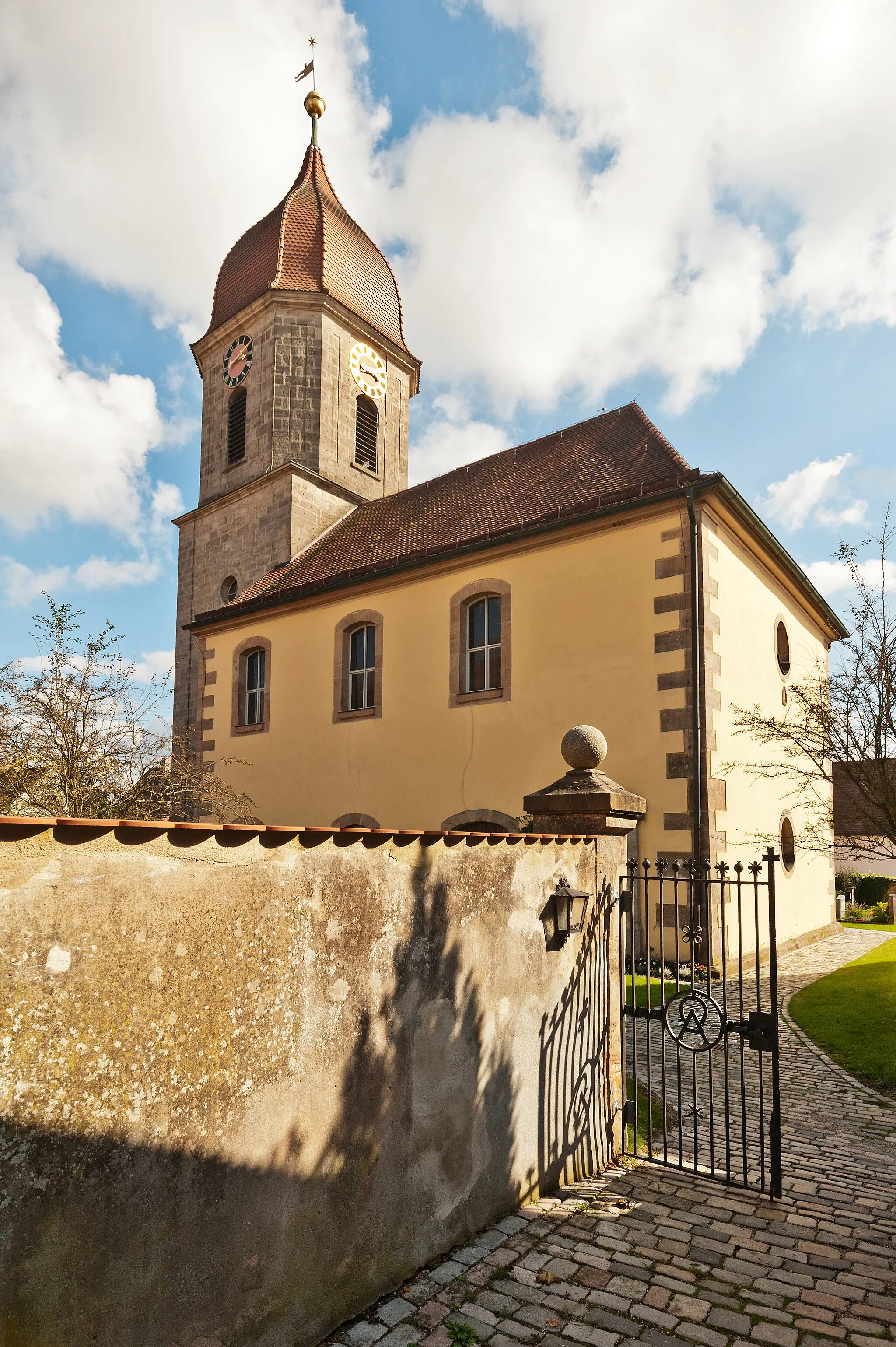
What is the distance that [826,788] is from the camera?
17.7 metres

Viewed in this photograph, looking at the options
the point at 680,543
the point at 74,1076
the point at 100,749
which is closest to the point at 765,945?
the point at 680,543

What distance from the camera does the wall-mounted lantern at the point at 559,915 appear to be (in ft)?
15.8

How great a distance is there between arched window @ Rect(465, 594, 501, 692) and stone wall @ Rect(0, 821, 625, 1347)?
9.25 metres

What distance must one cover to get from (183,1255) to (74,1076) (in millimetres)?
807

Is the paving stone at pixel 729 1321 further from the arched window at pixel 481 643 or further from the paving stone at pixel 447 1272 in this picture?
the arched window at pixel 481 643

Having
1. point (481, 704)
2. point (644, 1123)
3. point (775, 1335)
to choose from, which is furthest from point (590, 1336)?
point (481, 704)

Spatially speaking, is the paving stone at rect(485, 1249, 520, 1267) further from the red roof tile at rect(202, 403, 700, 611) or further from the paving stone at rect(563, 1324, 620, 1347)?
the red roof tile at rect(202, 403, 700, 611)

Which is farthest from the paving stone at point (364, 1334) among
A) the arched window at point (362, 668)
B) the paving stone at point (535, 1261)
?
the arched window at point (362, 668)

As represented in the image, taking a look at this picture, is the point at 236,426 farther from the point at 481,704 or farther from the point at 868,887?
the point at 868,887

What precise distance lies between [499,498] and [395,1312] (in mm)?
13674

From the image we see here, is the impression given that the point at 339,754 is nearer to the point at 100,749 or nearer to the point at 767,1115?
the point at 100,749

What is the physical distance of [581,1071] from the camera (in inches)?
201

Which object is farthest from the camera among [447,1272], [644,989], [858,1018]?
[644,989]

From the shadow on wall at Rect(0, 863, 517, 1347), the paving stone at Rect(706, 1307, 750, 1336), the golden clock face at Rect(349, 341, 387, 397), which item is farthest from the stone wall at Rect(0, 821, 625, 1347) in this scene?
the golden clock face at Rect(349, 341, 387, 397)
